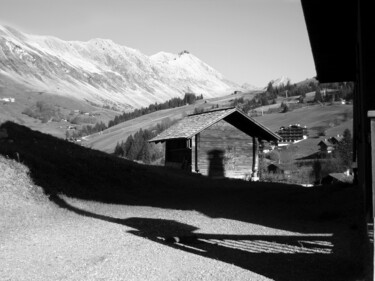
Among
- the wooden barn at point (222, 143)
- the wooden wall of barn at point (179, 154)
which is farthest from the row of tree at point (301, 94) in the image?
the wooden barn at point (222, 143)

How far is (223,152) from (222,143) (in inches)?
24.4

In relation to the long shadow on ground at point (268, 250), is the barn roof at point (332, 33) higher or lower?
higher

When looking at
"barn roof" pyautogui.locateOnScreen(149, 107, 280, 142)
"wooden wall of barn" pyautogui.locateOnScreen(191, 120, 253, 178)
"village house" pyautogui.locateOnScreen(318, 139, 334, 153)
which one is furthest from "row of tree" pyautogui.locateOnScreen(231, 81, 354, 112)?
"wooden wall of barn" pyautogui.locateOnScreen(191, 120, 253, 178)

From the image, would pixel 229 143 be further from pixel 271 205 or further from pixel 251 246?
pixel 251 246

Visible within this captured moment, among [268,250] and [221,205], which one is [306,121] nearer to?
[221,205]

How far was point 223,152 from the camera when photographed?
3362cm

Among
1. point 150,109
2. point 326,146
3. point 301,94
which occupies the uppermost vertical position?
point 301,94

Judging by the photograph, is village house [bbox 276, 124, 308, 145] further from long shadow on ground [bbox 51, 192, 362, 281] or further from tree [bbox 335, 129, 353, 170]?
long shadow on ground [bbox 51, 192, 362, 281]

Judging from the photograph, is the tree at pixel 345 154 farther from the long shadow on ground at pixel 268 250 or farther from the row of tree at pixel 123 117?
the row of tree at pixel 123 117

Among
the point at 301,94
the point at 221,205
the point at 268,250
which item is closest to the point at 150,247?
the point at 268,250

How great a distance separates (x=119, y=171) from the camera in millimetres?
23188

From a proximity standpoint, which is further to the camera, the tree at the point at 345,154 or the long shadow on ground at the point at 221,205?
the tree at the point at 345,154

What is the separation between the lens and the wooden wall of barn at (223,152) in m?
33.2

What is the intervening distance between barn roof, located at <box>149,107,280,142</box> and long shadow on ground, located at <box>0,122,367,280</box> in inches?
300
